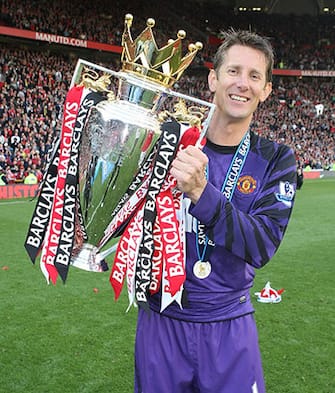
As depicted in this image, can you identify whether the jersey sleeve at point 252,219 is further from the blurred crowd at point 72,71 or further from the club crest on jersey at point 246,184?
the blurred crowd at point 72,71

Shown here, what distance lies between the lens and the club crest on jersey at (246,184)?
1776 millimetres

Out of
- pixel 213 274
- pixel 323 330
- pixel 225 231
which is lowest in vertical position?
pixel 323 330

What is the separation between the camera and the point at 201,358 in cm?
177

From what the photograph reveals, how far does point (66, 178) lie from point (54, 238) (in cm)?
20

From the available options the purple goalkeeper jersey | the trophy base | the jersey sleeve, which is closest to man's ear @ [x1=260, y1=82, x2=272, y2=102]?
the purple goalkeeper jersey

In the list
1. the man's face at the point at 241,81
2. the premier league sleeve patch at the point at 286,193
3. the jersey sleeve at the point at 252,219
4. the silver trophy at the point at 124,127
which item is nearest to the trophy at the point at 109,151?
the silver trophy at the point at 124,127

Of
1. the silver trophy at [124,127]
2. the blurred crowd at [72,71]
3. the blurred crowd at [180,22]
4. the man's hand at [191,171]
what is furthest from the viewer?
the blurred crowd at [180,22]

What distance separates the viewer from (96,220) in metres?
1.69

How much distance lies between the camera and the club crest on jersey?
1776 millimetres

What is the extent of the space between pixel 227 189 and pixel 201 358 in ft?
1.92

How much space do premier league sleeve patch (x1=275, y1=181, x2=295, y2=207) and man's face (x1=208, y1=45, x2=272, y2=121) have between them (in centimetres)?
27

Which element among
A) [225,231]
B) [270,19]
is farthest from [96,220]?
[270,19]

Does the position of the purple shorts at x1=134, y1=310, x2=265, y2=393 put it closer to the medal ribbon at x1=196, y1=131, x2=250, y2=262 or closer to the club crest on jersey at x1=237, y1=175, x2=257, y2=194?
the medal ribbon at x1=196, y1=131, x2=250, y2=262

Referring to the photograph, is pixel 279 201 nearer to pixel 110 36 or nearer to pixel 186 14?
pixel 110 36
